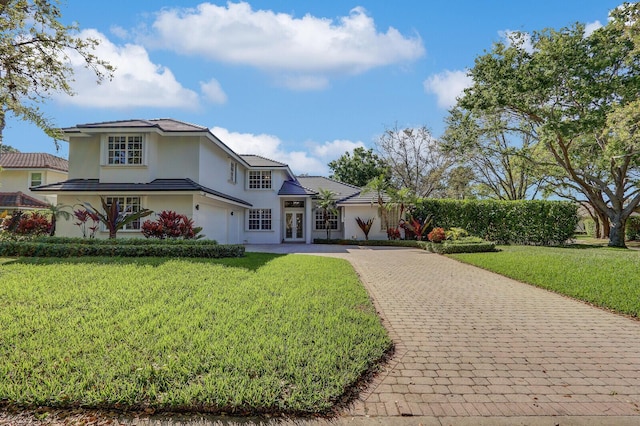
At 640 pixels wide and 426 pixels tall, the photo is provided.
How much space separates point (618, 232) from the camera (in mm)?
21312

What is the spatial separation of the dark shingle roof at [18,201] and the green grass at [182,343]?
23.7m

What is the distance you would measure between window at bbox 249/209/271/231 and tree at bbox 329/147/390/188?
16806 mm

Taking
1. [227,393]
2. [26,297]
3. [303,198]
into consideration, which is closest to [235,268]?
[26,297]

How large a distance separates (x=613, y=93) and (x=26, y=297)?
2584 centimetres

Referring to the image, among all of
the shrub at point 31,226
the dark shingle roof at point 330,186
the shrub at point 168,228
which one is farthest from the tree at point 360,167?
the shrub at point 31,226

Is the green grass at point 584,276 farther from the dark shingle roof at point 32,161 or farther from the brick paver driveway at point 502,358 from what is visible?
the dark shingle roof at point 32,161

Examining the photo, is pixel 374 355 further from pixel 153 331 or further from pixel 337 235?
pixel 337 235

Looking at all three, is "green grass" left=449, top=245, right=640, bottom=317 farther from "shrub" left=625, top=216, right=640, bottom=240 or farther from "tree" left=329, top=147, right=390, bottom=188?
"tree" left=329, top=147, right=390, bottom=188

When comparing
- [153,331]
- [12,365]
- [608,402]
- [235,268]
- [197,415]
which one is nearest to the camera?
[197,415]

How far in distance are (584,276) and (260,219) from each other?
1895cm

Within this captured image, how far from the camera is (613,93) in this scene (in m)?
18.5

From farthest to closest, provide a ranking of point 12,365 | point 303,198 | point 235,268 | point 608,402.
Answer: point 303,198 → point 235,268 → point 12,365 → point 608,402

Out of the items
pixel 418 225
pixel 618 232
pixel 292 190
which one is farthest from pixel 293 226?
pixel 618 232

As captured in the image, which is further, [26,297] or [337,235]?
[337,235]
